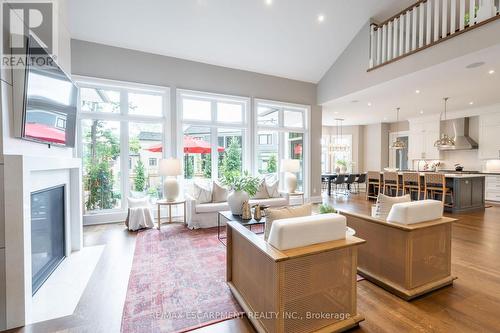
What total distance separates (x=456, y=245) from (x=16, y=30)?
19.2 feet

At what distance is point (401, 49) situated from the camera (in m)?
4.77

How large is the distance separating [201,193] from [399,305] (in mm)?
3586

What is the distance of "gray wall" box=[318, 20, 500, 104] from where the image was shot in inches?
143

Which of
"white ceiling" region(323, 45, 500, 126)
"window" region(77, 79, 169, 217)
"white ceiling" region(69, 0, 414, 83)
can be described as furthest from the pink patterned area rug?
"white ceiling" region(323, 45, 500, 126)

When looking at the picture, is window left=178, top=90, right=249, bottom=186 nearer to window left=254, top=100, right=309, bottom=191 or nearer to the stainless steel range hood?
window left=254, top=100, right=309, bottom=191

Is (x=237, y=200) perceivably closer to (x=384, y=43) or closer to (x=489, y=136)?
(x=384, y=43)

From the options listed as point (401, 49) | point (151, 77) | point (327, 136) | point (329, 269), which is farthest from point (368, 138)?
point (329, 269)

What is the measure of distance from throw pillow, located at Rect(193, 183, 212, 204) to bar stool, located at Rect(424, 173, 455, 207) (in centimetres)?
569

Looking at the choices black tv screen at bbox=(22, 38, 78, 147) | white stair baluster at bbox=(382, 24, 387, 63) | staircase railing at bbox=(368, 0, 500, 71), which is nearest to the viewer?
black tv screen at bbox=(22, 38, 78, 147)

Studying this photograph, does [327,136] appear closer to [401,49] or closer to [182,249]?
[401,49]

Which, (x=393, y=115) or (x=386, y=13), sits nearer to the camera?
(x=386, y=13)

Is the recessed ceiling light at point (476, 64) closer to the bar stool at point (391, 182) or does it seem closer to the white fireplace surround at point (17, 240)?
the bar stool at point (391, 182)

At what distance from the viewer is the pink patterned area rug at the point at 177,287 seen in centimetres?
196

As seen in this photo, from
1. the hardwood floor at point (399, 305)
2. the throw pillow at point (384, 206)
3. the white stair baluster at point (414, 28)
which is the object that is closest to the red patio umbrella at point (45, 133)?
the hardwood floor at point (399, 305)
